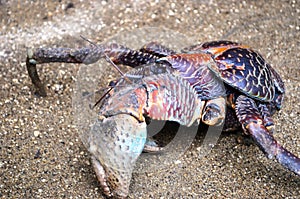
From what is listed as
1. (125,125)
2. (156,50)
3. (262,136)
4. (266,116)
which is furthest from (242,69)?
(125,125)

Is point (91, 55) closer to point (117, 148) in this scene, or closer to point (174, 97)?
point (174, 97)

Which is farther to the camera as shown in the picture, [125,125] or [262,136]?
[262,136]

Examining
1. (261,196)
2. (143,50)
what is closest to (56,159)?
(143,50)

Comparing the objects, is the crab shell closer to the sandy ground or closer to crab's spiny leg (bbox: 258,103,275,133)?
crab's spiny leg (bbox: 258,103,275,133)

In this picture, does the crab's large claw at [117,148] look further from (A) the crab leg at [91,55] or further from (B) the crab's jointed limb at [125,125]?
(A) the crab leg at [91,55]

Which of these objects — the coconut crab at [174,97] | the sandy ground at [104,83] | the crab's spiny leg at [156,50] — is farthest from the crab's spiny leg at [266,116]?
the crab's spiny leg at [156,50]

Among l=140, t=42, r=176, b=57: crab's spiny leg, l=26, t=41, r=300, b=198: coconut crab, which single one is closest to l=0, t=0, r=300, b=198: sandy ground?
l=26, t=41, r=300, b=198: coconut crab
